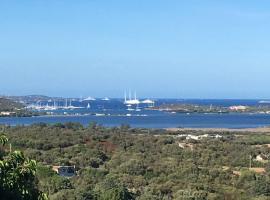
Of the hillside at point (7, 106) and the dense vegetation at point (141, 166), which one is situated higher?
the hillside at point (7, 106)

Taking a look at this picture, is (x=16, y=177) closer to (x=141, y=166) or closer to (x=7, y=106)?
(x=141, y=166)

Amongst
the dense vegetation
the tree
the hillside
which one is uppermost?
the tree

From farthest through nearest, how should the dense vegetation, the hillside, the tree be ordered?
the hillside < the dense vegetation < the tree

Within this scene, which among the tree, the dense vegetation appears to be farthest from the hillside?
the tree

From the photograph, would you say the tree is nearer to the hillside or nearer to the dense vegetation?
the dense vegetation

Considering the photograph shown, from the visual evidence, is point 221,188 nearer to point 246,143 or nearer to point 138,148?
point 138,148

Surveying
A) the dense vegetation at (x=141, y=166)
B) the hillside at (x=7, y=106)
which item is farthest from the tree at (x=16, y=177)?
the hillside at (x=7, y=106)

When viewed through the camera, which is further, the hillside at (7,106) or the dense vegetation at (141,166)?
the hillside at (7,106)

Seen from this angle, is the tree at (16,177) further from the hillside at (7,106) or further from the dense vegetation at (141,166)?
the hillside at (7,106)

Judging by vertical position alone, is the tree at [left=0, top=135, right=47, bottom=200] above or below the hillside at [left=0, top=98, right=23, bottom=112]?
above

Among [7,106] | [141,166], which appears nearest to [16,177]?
[141,166]
